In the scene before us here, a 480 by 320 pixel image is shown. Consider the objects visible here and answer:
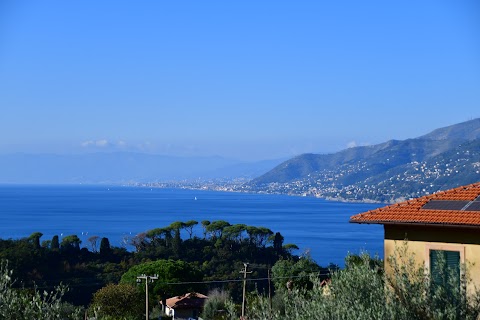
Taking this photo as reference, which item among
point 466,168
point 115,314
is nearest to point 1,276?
point 115,314

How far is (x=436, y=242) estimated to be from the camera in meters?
10.3

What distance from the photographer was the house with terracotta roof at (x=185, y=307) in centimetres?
3136

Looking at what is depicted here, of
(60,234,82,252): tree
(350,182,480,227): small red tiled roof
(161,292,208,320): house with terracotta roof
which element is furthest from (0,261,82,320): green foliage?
(60,234,82,252): tree

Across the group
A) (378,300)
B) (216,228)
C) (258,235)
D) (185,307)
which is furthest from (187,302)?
(216,228)

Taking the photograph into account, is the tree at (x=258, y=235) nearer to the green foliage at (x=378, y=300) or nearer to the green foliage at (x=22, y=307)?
the green foliage at (x=378, y=300)

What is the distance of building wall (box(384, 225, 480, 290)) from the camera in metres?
9.85

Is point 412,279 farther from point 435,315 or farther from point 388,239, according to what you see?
point 388,239

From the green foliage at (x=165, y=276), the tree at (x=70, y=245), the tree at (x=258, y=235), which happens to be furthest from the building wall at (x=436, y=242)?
the tree at (x=258, y=235)

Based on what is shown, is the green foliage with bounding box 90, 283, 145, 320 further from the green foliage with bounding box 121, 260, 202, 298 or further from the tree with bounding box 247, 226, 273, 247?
the tree with bounding box 247, 226, 273, 247

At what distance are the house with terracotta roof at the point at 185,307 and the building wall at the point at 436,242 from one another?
68.8 feet

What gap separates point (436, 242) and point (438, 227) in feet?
0.67

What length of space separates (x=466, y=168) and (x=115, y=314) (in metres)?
172

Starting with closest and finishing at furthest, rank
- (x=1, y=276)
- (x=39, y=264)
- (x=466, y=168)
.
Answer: (x=1, y=276) → (x=39, y=264) → (x=466, y=168)

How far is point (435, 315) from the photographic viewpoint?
25.1 ft
